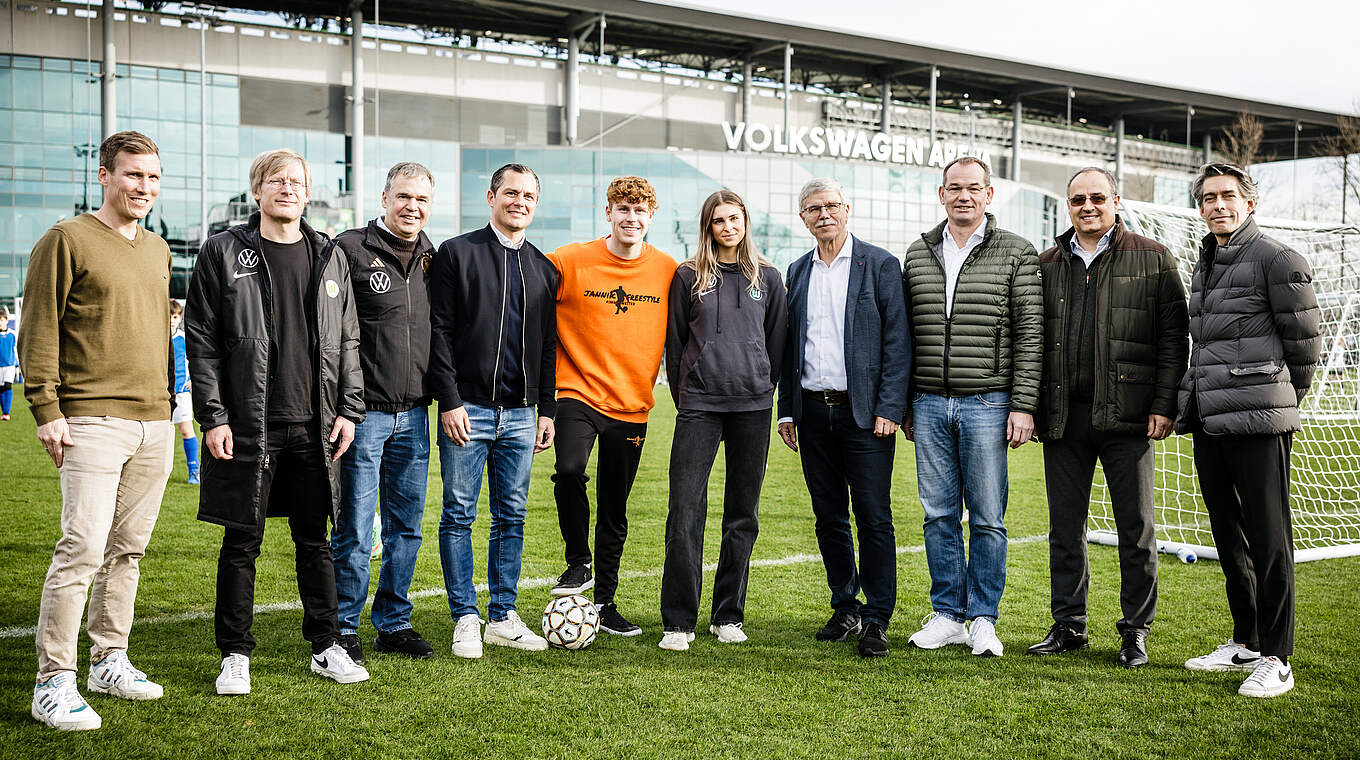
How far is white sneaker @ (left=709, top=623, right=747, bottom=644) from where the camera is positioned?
5000 millimetres

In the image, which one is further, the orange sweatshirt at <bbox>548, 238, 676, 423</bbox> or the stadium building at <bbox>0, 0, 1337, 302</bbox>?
the stadium building at <bbox>0, 0, 1337, 302</bbox>

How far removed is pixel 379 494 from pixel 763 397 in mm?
1958

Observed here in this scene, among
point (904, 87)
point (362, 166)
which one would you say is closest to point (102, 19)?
point (362, 166)

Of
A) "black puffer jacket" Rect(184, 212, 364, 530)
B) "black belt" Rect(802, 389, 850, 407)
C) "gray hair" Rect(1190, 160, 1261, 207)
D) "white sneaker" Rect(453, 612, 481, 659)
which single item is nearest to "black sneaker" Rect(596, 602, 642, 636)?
"white sneaker" Rect(453, 612, 481, 659)

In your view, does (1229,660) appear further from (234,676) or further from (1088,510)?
(234,676)

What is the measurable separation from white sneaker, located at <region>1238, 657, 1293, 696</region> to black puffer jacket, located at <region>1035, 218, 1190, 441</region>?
→ 1.14 m

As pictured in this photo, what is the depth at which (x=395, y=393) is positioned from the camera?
452 cm

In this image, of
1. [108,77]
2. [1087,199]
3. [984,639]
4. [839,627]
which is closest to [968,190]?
[1087,199]

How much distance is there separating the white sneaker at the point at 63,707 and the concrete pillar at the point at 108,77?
42742 millimetres

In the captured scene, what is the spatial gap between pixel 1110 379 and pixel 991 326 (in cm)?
60

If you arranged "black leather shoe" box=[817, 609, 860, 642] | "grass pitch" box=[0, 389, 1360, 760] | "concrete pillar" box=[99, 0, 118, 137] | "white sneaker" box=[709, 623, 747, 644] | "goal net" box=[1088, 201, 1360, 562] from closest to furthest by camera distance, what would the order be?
"grass pitch" box=[0, 389, 1360, 760] < "white sneaker" box=[709, 623, 747, 644] < "black leather shoe" box=[817, 609, 860, 642] < "goal net" box=[1088, 201, 1360, 562] < "concrete pillar" box=[99, 0, 118, 137]

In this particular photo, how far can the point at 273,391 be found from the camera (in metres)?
4.08

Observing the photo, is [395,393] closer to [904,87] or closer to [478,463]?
[478,463]

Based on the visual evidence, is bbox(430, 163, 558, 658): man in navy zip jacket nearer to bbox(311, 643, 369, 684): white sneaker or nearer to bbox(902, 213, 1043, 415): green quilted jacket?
bbox(311, 643, 369, 684): white sneaker
